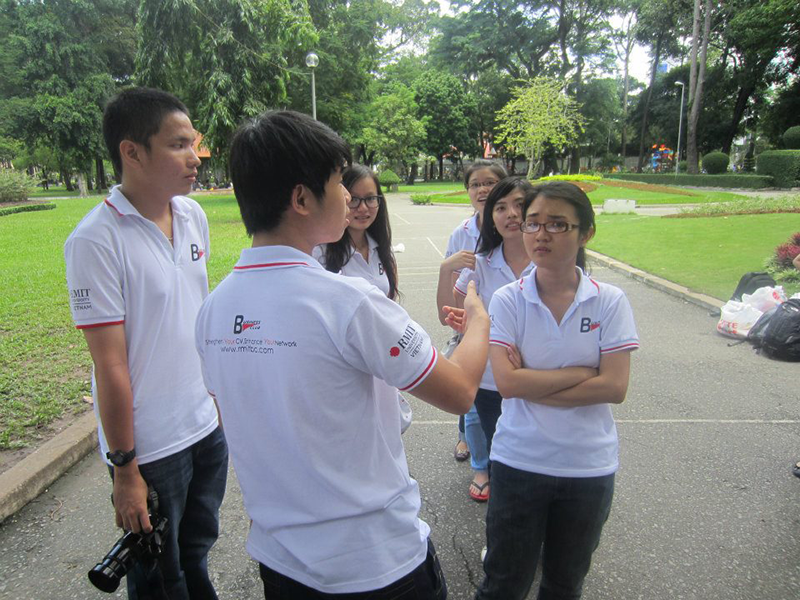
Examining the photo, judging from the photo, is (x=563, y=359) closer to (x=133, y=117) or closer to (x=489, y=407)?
(x=489, y=407)

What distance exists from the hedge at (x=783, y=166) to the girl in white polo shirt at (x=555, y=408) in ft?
111

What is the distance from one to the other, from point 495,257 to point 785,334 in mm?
4094

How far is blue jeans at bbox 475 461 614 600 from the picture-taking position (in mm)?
1832

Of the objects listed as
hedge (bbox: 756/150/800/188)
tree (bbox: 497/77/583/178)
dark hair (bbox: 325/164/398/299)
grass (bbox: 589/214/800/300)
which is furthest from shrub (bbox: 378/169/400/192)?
dark hair (bbox: 325/164/398/299)

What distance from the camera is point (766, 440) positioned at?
3.79 m

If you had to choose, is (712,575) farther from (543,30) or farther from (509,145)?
(543,30)

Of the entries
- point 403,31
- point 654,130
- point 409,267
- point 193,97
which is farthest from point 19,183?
point 654,130

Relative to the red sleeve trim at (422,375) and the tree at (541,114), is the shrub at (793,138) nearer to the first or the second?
the tree at (541,114)

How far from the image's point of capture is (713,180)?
3288cm

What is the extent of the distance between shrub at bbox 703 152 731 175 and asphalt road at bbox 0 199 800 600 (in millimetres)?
37816

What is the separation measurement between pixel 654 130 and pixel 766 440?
57926mm

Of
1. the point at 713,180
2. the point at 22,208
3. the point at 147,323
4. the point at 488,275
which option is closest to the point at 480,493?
the point at 488,275

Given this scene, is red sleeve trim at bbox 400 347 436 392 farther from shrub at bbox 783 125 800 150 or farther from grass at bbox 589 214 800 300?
shrub at bbox 783 125 800 150

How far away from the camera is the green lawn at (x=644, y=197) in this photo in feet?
82.0
